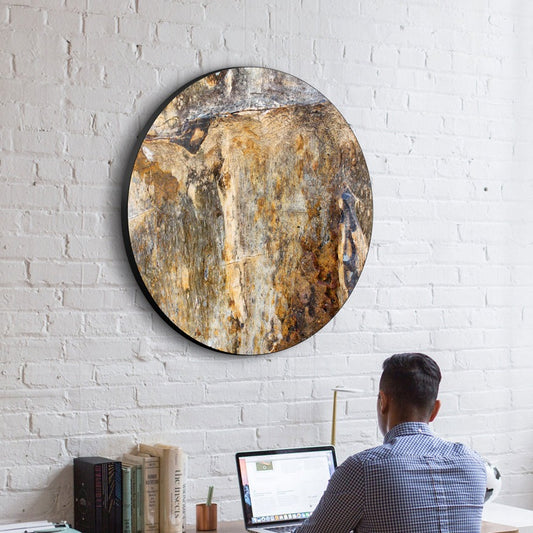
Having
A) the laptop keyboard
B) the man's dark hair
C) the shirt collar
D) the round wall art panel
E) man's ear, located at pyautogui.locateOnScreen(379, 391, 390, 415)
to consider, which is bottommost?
the laptop keyboard

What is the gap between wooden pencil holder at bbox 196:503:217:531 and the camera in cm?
277

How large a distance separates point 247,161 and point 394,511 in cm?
131

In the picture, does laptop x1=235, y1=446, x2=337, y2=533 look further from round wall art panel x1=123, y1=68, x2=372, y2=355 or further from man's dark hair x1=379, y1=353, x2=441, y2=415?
man's dark hair x1=379, y1=353, x2=441, y2=415

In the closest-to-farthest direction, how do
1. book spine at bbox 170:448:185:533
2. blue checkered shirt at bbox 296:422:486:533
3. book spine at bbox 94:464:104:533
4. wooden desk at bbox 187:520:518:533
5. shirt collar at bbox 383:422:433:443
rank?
blue checkered shirt at bbox 296:422:486:533
shirt collar at bbox 383:422:433:443
book spine at bbox 94:464:104:533
book spine at bbox 170:448:185:533
wooden desk at bbox 187:520:518:533

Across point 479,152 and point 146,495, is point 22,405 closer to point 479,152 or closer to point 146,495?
point 146,495

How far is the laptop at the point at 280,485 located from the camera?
8.91 ft

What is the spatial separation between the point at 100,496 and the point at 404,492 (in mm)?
912

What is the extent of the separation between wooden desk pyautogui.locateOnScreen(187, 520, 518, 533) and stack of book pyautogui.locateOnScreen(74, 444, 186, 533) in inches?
5.8

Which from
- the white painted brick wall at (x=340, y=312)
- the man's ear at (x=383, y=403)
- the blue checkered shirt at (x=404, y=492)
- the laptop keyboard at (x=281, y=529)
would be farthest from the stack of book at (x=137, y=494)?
the man's ear at (x=383, y=403)

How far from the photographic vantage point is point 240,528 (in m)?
2.82

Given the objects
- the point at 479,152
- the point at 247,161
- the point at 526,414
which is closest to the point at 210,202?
the point at 247,161

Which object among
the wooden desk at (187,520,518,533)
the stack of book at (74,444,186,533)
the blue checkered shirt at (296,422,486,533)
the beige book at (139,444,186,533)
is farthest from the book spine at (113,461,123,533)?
the blue checkered shirt at (296,422,486,533)

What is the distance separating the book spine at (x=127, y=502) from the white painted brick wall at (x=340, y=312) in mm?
162

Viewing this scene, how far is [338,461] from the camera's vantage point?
314 centimetres
